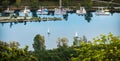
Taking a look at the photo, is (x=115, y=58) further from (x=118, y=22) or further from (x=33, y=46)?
(x=118, y=22)

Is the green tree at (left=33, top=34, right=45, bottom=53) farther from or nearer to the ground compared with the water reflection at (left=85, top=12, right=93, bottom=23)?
farther from the ground

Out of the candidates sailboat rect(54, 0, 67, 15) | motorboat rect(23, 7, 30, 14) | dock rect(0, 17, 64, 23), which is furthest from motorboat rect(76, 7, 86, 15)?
motorboat rect(23, 7, 30, 14)

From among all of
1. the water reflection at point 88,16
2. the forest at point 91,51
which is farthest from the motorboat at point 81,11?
the forest at point 91,51

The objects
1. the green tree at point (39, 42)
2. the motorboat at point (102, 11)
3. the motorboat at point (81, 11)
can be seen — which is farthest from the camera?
the motorboat at point (102, 11)

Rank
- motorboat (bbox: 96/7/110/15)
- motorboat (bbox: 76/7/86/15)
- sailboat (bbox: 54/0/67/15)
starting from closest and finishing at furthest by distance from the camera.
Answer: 1. motorboat (bbox: 76/7/86/15)
2. motorboat (bbox: 96/7/110/15)
3. sailboat (bbox: 54/0/67/15)

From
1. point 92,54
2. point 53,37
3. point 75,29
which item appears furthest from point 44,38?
point 92,54

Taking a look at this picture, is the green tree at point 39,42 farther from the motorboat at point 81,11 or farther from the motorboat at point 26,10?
the motorboat at point 81,11

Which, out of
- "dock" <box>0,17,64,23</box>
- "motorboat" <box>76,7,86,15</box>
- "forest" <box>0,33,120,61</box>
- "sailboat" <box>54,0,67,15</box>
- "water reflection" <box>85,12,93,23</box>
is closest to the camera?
"forest" <box>0,33,120,61</box>

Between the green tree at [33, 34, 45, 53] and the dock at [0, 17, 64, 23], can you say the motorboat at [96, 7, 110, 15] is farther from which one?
the green tree at [33, 34, 45, 53]

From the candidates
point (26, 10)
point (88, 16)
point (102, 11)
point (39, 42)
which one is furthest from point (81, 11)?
point (39, 42)

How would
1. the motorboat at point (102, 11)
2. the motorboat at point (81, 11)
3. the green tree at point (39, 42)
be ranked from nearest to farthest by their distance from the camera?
the green tree at point (39, 42)
the motorboat at point (81, 11)
the motorboat at point (102, 11)

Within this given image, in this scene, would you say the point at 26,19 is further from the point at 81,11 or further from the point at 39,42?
the point at 39,42
